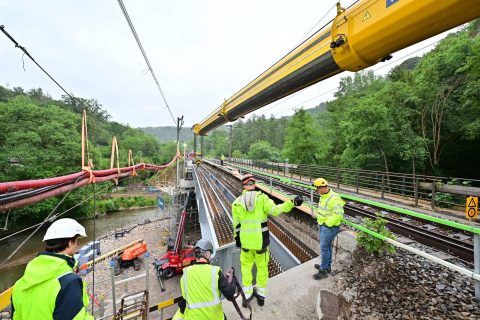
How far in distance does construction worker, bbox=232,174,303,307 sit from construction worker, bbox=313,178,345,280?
74cm

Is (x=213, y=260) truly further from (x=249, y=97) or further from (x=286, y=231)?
(x=249, y=97)

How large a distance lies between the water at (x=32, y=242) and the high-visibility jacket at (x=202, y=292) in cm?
2147

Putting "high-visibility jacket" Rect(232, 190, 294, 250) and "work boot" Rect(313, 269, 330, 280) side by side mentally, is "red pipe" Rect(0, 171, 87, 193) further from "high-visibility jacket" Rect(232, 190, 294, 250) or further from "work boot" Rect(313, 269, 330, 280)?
"work boot" Rect(313, 269, 330, 280)

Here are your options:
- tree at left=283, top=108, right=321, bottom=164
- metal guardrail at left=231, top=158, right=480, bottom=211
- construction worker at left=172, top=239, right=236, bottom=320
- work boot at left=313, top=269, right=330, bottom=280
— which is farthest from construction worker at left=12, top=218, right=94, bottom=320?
tree at left=283, top=108, right=321, bottom=164


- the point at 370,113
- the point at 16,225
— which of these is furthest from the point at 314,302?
the point at 16,225

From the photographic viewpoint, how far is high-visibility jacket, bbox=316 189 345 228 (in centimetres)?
342

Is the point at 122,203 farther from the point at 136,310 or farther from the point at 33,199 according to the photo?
the point at 33,199

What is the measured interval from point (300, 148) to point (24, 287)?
Answer: 2935 cm

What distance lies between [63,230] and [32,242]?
3063 centimetres

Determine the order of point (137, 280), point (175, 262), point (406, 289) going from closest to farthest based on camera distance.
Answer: point (406, 289) < point (175, 262) < point (137, 280)

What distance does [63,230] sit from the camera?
Result: 1.78 metres

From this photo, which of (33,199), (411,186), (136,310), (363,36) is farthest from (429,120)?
(33,199)

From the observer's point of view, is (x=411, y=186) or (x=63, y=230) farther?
(x=411, y=186)

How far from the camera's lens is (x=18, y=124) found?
24.7m
